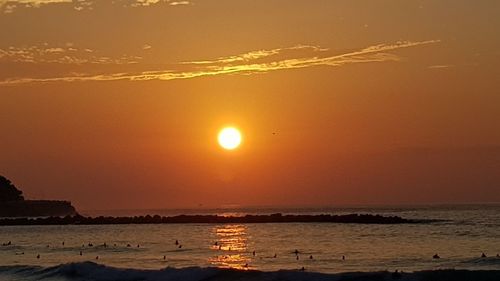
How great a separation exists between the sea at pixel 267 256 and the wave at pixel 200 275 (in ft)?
0.15

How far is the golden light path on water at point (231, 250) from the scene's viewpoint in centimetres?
5103

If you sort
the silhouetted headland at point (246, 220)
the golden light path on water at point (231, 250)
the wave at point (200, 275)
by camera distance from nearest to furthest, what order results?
1. the wave at point (200, 275)
2. the golden light path on water at point (231, 250)
3. the silhouetted headland at point (246, 220)

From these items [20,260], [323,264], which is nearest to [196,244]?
[20,260]

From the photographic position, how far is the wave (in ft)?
123

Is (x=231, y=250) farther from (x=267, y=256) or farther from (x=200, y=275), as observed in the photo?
(x=200, y=275)

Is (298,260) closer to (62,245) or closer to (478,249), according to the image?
(478,249)

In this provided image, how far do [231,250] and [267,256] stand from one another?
7036mm

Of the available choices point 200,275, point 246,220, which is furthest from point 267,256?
point 246,220

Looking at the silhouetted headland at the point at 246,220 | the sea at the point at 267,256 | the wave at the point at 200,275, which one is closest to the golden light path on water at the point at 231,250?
the sea at the point at 267,256

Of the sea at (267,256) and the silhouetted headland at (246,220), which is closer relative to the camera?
the sea at (267,256)

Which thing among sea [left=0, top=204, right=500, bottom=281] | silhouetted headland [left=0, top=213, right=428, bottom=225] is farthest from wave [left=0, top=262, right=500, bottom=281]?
silhouetted headland [left=0, top=213, right=428, bottom=225]

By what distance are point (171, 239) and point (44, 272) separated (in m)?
31.5

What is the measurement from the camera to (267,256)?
183 ft

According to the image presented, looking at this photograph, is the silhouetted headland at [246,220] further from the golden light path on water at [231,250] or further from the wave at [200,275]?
the wave at [200,275]
